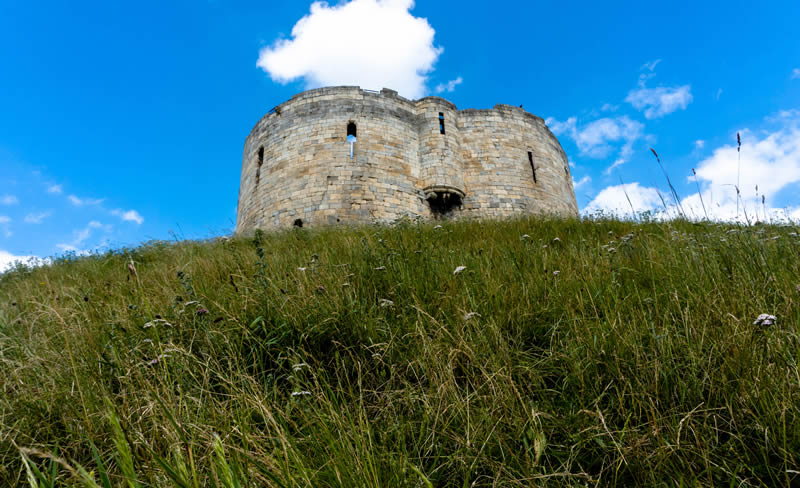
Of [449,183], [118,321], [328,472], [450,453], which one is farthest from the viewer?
[449,183]

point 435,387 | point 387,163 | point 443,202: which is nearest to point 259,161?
point 387,163

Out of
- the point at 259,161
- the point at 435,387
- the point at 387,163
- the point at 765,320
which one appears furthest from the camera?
the point at 259,161

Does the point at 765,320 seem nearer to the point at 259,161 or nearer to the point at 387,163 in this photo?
the point at 387,163

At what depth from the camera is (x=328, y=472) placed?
119 cm

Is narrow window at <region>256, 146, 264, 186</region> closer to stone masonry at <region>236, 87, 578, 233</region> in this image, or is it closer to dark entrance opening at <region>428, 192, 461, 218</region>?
stone masonry at <region>236, 87, 578, 233</region>

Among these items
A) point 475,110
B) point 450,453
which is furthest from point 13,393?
point 475,110

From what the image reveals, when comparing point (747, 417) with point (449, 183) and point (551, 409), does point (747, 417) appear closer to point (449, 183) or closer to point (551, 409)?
point (551, 409)

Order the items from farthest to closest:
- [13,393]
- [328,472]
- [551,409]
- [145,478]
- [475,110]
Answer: [475,110] → [13,393] → [551,409] → [145,478] → [328,472]

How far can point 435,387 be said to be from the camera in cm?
165

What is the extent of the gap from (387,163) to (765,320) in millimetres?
12081

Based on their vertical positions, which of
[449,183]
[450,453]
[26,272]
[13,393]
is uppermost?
[449,183]

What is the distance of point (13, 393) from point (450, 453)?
86.5 inches

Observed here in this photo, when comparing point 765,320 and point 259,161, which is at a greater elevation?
point 259,161

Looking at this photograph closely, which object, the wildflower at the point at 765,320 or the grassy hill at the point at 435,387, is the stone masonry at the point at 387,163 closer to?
the grassy hill at the point at 435,387
